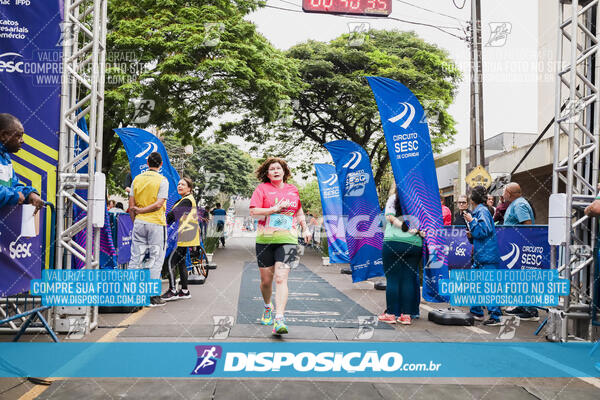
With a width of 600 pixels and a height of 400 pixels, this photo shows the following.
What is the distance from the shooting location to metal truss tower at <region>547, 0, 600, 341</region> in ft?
17.6

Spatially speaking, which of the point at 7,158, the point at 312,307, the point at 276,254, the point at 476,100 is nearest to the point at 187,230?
the point at 312,307

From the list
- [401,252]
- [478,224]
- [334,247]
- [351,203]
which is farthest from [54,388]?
[334,247]

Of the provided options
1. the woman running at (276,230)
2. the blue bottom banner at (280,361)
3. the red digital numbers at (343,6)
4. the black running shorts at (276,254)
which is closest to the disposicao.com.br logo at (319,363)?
the blue bottom banner at (280,361)

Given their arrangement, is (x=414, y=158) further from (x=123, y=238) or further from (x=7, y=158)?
(x=7, y=158)

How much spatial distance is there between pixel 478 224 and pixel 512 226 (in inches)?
50.2

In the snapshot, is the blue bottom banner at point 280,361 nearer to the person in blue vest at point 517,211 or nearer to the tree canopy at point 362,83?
the person in blue vest at point 517,211

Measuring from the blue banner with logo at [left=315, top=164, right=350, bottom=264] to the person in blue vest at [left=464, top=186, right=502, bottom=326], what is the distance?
6764 mm

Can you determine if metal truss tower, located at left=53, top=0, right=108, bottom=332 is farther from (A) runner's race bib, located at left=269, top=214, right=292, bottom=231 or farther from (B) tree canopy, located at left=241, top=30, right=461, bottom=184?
→ (B) tree canopy, located at left=241, top=30, right=461, bottom=184

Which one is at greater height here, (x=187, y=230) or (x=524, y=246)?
(x=187, y=230)

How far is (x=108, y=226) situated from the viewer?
6.17 m

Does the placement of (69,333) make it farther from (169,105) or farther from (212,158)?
(212,158)

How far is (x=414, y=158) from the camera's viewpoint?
6.52 meters

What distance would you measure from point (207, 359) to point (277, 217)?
1746 millimetres

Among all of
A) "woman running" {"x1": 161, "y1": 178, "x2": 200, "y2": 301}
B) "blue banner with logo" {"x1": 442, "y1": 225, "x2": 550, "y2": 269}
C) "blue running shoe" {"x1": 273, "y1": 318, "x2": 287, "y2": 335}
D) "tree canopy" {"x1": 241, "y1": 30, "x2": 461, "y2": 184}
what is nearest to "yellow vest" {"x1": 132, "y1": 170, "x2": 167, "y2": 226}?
"woman running" {"x1": 161, "y1": 178, "x2": 200, "y2": 301}
